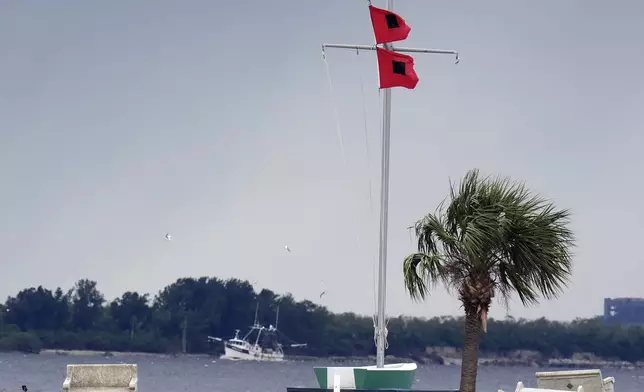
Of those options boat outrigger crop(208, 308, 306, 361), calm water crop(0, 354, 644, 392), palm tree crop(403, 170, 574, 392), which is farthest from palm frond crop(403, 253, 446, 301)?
boat outrigger crop(208, 308, 306, 361)

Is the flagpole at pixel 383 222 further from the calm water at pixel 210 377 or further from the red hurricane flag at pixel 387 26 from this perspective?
the calm water at pixel 210 377

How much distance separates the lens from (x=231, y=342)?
179 metres

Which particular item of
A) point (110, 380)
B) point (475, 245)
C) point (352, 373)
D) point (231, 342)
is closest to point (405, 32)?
point (475, 245)

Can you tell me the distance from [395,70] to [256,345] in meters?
151

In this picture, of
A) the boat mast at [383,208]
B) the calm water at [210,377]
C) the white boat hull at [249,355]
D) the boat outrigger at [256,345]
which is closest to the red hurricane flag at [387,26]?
the boat mast at [383,208]

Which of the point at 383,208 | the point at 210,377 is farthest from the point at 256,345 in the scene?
the point at 383,208

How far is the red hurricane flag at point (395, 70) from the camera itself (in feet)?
118

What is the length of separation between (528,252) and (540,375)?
326cm

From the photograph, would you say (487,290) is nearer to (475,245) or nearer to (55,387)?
(475,245)

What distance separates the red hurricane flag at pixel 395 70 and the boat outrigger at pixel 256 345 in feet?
445

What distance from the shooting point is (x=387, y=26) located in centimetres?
3584

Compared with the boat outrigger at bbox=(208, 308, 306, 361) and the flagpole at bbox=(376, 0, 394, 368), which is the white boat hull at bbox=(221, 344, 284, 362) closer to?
the boat outrigger at bbox=(208, 308, 306, 361)

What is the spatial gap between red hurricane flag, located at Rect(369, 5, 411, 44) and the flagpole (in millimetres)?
367

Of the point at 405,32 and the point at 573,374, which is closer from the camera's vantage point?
the point at 573,374
